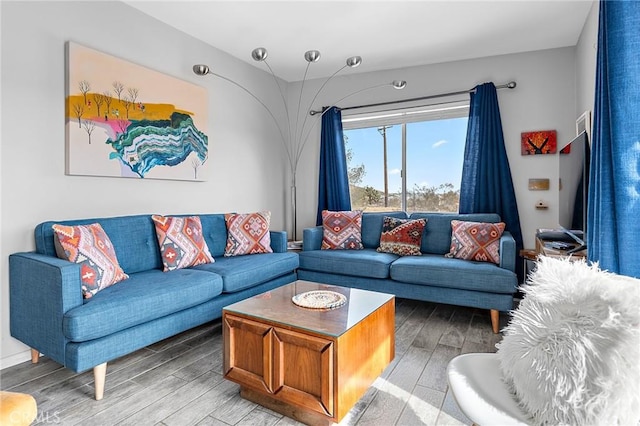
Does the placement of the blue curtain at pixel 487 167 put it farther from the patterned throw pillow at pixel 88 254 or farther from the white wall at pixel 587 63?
the patterned throw pillow at pixel 88 254

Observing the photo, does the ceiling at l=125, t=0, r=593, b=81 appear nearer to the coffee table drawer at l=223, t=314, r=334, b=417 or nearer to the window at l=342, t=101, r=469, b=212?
the window at l=342, t=101, r=469, b=212

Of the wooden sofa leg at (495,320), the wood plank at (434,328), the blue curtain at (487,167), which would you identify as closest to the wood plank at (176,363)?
the wood plank at (434,328)

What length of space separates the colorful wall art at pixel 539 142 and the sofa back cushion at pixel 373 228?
136 centimetres

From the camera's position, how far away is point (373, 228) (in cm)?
374

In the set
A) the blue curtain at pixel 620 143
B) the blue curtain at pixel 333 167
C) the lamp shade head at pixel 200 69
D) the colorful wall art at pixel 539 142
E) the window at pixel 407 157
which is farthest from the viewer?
the blue curtain at pixel 333 167

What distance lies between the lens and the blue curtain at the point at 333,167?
14.2 ft

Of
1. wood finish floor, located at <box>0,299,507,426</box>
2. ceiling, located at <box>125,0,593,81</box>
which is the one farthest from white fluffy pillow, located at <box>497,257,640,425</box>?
ceiling, located at <box>125,0,593,81</box>

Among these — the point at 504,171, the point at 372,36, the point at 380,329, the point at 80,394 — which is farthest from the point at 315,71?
the point at 80,394

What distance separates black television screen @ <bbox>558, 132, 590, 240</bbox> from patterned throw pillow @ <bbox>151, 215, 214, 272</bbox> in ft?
8.59

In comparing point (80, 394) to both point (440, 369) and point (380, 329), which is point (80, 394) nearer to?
point (380, 329)

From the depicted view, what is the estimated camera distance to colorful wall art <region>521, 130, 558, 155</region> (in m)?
3.42

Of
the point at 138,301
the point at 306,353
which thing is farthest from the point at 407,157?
the point at 138,301

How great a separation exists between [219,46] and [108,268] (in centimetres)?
247

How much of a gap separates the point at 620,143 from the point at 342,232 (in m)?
2.49
